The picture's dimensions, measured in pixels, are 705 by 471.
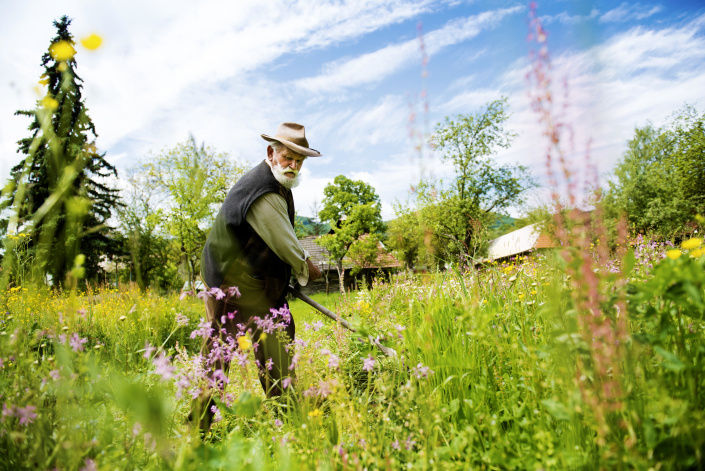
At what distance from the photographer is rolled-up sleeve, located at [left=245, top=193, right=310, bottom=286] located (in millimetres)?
2805

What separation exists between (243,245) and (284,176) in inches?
26.9

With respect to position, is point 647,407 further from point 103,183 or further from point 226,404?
point 103,183

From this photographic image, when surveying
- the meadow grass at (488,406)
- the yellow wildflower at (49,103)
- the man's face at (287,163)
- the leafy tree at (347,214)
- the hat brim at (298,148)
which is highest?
the leafy tree at (347,214)

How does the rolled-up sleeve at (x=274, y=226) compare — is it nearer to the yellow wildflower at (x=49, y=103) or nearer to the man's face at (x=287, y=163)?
the man's face at (x=287, y=163)

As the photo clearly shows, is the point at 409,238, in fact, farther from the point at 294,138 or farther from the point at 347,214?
the point at 294,138

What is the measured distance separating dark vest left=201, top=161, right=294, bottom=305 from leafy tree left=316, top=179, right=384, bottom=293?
90.4ft

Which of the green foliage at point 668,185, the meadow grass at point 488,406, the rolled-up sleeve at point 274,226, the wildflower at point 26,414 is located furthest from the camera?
the green foliage at point 668,185

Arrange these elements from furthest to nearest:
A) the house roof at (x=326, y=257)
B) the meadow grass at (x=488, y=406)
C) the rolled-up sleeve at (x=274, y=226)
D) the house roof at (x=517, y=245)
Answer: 1. the house roof at (x=326, y=257)
2. the house roof at (x=517, y=245)
3. the rolled-up sleeve at (x=274, y=226)
4. the meadow grass at (x=488, y=406)

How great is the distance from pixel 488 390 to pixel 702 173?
30978 mm

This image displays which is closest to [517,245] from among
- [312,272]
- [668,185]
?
[312,272]

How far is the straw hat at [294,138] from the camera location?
120 inches

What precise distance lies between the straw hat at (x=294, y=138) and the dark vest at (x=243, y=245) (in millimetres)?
338

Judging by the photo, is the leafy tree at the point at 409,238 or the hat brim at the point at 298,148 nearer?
the leafy tree at the point at 409,238

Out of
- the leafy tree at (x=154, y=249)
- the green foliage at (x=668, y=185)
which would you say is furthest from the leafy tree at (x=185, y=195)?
the green foliage at (x=668, y=185)
